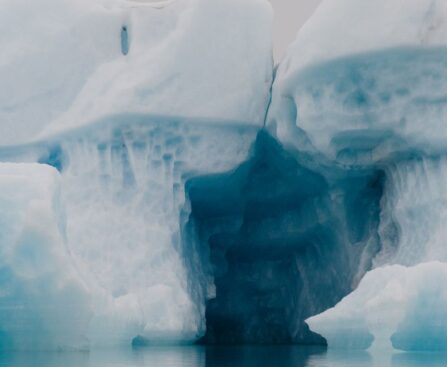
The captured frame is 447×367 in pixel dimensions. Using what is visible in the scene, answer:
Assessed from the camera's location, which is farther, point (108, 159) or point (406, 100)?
point (108, 159)

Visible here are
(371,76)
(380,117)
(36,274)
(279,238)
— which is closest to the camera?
(36,274)

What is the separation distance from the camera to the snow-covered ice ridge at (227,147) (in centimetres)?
532

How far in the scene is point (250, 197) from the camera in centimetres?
759

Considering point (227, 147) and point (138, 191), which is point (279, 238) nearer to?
point (227, 147)

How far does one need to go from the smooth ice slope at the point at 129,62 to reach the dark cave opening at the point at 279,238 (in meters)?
0.64

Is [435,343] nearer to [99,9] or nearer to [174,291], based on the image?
[174,291]

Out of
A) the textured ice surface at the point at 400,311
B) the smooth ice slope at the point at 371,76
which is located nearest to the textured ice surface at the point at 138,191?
the smooth ice slope at the point at 371,76

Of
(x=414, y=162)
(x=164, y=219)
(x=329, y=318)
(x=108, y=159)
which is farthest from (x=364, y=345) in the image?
(x=108, y=159)

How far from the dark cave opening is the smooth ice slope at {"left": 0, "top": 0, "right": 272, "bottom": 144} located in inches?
25.0

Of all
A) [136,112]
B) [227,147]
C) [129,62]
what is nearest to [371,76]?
[227,147]

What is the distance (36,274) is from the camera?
430 centimetres

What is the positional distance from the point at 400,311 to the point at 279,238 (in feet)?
11.0

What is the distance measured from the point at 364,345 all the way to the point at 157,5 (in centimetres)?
331

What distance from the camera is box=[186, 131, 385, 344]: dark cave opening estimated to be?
6859mm
